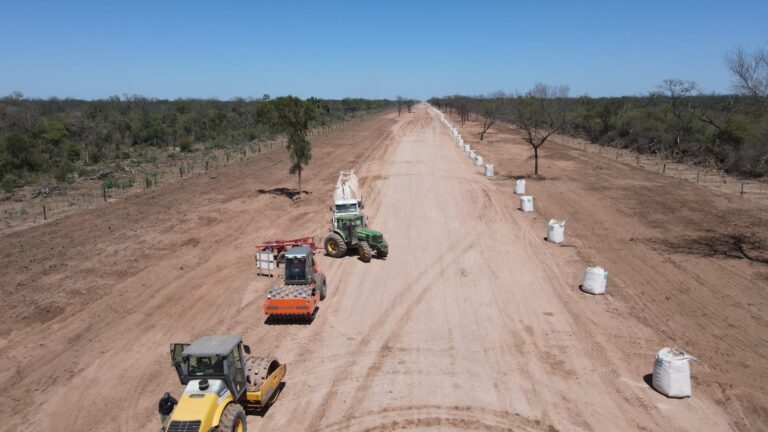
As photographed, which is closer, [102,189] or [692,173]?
[102,189]

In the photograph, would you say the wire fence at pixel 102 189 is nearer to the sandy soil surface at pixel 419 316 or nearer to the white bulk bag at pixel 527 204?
the sandy soil surface at pixel 419 316

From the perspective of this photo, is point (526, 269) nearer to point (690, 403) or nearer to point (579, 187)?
point (690, 403)

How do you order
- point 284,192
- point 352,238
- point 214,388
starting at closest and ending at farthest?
point 214,388
point 352,238
point 284,192

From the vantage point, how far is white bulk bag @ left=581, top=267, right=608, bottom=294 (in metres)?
15.2

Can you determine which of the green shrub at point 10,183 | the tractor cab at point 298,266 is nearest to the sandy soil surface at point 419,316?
the tractor cab at point 298,266

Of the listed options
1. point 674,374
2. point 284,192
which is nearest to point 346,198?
point 284,192

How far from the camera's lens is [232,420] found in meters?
7.98

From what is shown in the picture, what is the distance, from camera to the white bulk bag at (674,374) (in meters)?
10.1

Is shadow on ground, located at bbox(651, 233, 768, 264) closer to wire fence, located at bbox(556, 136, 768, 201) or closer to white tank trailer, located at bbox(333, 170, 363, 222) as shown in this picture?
wire fence, located at bbox(556, 136, 768, 201)

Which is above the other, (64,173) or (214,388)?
(64,173)

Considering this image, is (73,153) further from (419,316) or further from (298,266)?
(419,316)

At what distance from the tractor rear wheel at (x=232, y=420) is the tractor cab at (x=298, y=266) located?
18.6 ft

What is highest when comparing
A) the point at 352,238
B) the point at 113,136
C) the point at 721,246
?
the point at 113,136

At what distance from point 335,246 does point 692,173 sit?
32363mm
